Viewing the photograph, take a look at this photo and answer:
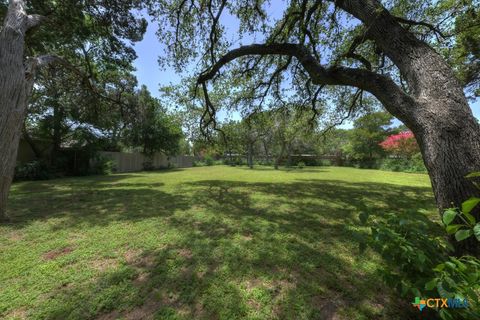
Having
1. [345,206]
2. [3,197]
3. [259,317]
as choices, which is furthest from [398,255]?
[3,197]

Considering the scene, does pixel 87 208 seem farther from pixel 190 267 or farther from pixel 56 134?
pixel 56 134

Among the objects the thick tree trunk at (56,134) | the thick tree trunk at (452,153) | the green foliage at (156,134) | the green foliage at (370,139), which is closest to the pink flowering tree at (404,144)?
the green foliage at (370,139)

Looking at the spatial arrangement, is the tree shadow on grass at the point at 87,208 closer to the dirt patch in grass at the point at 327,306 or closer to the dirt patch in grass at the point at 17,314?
the dirt patch in grass at the point at 17,314

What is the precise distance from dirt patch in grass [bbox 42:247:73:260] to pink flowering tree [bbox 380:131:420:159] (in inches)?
1007

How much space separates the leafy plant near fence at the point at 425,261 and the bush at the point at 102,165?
52.6 feet

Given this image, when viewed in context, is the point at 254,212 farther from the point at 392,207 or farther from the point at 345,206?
the point at 392,207

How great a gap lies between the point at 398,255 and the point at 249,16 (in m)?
6.83

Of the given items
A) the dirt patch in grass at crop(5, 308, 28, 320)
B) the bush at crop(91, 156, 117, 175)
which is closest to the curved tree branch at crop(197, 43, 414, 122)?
the dirt patch in grass at crop(5, 308, 28, 320)

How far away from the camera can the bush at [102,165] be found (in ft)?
45.9

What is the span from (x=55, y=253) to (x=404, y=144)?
2654 centimetres

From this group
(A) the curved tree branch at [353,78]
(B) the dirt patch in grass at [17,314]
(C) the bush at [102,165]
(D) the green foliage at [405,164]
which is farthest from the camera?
(D) the green foliage at [405,164]

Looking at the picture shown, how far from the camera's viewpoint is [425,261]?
1320 millimetres

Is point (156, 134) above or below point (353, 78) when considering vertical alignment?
above

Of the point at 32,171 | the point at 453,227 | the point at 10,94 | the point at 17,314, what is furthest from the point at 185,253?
the point at 32,171
